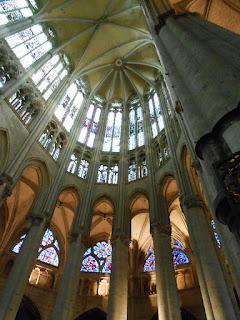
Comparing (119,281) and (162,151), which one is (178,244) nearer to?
(162,151)

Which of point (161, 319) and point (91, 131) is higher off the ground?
point (91, 131)

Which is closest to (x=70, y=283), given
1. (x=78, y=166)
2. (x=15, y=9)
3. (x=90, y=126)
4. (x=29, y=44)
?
(x=78, y=166)

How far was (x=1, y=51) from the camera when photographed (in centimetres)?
1192

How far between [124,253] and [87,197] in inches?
143

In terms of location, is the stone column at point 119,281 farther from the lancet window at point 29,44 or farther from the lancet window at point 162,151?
the lancet window at point 29,44

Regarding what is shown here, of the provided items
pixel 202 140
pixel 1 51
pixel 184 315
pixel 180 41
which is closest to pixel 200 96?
pixel 202 140

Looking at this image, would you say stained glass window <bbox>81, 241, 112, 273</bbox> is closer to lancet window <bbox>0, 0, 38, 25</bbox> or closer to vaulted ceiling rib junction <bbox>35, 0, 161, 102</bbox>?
vaulted ceiling rib junction <bbox>35, 0, 161, 102</bbox>

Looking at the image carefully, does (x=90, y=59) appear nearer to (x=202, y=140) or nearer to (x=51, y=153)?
(x=51, y=153)

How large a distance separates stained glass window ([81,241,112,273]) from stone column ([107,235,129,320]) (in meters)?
4.95

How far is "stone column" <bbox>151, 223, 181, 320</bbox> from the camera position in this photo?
8.14m

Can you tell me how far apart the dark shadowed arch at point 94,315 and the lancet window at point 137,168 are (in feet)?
23.3

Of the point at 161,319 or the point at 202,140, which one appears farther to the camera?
the point at 161,319

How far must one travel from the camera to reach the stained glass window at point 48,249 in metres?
15.4

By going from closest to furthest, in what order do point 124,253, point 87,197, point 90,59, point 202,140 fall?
point 202,140
point 124,253
point 87,197
point 90,59
